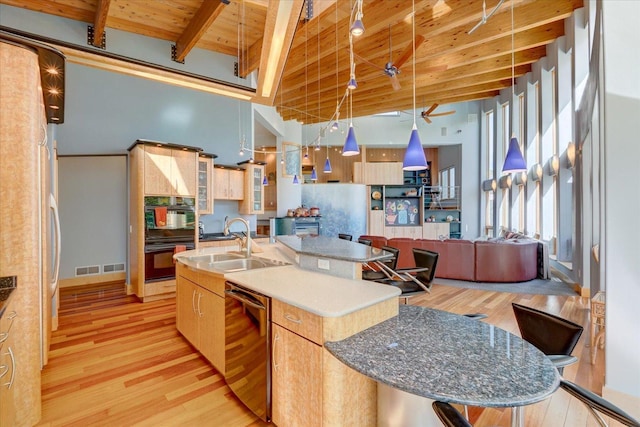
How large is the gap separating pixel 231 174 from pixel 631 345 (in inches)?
246

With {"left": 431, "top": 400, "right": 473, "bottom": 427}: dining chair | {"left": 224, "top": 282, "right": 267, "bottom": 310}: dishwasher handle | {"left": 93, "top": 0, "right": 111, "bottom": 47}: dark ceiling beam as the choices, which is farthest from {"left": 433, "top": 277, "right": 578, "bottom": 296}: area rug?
{"left": 93, "top": 0, "right": 111, "bottom": 47}: dark ceiling beam

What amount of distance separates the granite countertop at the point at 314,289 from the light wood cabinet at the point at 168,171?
2.76 metres

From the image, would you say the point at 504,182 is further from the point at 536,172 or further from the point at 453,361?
the point at 453,361

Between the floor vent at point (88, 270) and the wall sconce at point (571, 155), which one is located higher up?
the wall sconce at point (571, 155)

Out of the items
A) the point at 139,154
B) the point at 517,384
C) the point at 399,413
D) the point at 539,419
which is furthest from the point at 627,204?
the point at 139,154

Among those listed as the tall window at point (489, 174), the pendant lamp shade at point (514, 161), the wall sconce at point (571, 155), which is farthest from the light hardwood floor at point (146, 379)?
the tall window at point (489, 174)

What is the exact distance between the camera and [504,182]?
9.42m

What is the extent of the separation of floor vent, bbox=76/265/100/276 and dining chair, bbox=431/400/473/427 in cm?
653

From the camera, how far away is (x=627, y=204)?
6.97 ft

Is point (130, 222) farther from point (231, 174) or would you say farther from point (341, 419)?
point (341, 419)

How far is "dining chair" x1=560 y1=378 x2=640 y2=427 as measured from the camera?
0.95m

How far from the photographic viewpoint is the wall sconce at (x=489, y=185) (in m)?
10.1

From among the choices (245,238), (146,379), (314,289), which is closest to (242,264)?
(245,238)

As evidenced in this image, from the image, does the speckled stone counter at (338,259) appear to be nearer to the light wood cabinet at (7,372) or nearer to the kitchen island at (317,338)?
the kitchen island at (317,338)
